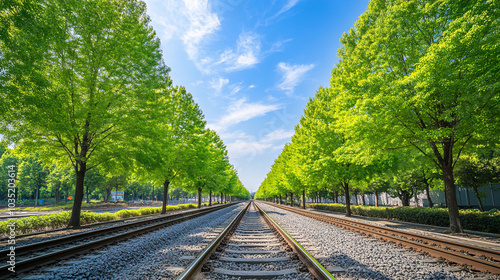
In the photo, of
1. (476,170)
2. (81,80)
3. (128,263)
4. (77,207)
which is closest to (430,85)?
(128,263)

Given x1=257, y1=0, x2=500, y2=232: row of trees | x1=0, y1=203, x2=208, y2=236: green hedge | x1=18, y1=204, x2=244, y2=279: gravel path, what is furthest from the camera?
x1=0, y1=203, x2=208, y2=236: green hedge

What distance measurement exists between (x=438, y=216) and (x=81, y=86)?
890 inches

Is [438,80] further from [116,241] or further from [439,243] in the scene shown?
[116,241]

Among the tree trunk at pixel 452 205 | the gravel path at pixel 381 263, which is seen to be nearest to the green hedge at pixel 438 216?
the tree trunk at pixel 452 205

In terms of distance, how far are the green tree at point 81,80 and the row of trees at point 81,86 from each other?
4 centimetres

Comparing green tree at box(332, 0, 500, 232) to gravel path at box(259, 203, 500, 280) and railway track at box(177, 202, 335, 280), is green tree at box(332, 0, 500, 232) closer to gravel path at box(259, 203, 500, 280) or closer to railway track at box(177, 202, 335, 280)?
gravel path at box(259, 203, 500, 280)

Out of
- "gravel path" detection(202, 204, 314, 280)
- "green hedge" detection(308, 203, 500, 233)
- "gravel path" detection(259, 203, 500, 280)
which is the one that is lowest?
"green hedge" detection(308, 203, 500, 233)

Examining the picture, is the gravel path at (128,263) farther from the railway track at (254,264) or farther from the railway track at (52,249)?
the railway track at (254,264)

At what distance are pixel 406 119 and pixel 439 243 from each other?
5950mm

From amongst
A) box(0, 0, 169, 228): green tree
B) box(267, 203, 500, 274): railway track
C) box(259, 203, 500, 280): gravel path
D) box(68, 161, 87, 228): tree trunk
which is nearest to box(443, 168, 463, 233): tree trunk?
box(267, 203, 500, 274): railway track

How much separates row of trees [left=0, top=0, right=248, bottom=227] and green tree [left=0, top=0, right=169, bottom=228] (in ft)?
0.14

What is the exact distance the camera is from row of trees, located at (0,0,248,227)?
7.92 m

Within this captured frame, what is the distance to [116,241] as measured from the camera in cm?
830

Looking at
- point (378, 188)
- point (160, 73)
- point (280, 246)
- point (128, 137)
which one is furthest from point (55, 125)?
point (378, 188)
